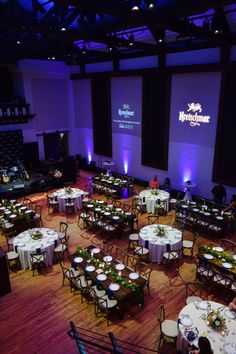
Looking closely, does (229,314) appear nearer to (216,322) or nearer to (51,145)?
(216,322)

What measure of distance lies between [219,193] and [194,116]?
10.6 feet

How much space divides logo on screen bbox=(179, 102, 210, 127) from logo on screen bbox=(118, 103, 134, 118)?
3.05m

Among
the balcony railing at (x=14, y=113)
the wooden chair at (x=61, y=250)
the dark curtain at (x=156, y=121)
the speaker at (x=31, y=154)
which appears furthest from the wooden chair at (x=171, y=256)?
the balcony railing at (x=14, y=113)

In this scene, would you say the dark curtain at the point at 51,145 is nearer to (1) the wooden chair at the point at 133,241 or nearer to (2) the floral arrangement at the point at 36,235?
(2) the floral arrangement at the point at 36,235

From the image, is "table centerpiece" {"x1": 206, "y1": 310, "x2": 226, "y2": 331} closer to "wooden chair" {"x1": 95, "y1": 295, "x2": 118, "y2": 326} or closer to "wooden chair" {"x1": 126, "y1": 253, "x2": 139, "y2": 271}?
"wooden chair" {"x1": 95, "y1": 295, "x2": 118, "y2": 326}

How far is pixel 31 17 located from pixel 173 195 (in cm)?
885

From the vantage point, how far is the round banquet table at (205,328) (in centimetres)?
462

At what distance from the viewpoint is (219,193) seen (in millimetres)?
10836

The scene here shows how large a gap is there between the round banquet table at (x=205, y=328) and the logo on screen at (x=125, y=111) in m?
10.4

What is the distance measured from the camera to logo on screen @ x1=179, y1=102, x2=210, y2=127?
11.3m

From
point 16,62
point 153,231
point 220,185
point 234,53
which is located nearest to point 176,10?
point 234,53

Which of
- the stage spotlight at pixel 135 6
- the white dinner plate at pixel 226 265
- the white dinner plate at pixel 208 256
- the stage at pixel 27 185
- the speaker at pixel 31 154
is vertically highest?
the stage spotlight at pixel 135 6

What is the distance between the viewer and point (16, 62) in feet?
50.8

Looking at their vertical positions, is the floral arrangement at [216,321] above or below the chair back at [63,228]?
above
